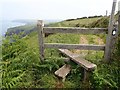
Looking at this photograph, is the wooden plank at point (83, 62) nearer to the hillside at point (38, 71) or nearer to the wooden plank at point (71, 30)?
the hillside at point (38, 71)

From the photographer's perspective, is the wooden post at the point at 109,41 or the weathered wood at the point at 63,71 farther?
the wooden post at the point at 109,41

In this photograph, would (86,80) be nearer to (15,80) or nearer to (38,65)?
(38,65)

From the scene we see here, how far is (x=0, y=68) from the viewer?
6965 mm

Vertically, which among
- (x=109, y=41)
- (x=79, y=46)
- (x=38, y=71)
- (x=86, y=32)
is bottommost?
(x=38, y=71)

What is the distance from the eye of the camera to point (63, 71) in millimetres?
7531

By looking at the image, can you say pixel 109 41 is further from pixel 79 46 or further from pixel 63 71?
pixel 63 71

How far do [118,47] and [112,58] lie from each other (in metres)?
0.53

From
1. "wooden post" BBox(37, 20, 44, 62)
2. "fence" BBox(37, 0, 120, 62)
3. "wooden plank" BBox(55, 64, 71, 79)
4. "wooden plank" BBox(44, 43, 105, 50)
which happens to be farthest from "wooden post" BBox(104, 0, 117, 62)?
"wooden post" BBox(37, 20, 44, 62)

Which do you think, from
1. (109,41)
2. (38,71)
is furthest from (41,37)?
(109,41)

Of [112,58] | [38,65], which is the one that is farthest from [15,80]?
[112,58]

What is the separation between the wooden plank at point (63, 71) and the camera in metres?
7.32

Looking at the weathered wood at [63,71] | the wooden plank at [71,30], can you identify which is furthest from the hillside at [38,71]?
the wooden plank at [71,30]

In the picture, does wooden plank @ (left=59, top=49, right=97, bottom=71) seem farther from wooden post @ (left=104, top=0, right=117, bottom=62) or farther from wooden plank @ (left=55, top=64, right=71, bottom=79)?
wooden post @ (left=104, top=0, right=117, bottom=62)

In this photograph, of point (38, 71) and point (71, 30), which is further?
point (71, 30)
